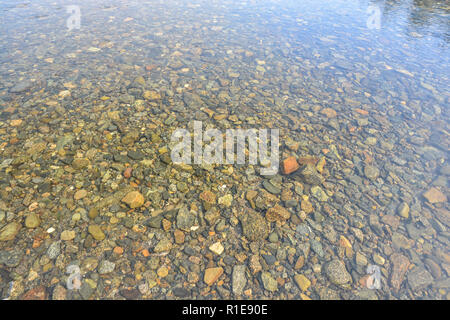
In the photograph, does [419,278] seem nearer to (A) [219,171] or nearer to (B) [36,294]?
(A) [219,171]

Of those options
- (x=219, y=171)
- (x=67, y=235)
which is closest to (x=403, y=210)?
(x=219, y=171)

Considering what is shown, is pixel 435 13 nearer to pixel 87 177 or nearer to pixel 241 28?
pixel 241 28

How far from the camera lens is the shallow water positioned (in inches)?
167

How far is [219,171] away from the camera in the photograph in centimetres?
605

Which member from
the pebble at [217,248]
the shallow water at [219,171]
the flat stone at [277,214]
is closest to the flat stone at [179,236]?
the shallow water at [219,171]

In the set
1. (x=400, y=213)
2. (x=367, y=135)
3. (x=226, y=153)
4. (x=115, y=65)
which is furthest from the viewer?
(x=115, y=65)

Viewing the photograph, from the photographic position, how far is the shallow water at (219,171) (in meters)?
4.23

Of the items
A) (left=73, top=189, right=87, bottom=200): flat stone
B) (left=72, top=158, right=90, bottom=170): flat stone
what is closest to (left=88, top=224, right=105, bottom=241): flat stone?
(left=73, top=189, right=87, bottom=200): flat stone

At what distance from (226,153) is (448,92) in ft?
33.9

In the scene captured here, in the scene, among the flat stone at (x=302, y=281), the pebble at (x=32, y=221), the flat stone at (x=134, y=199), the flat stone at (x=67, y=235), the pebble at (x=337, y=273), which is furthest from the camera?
the flat stone at (x=134, y=199)

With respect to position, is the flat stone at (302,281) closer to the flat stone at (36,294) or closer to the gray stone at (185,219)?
the gray stone at (185,219)
